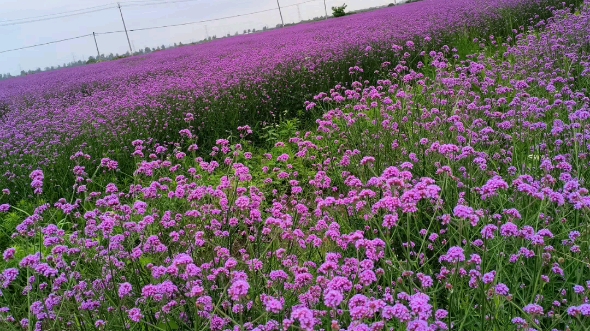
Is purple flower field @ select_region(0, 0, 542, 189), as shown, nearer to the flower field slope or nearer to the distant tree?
the flower field slope

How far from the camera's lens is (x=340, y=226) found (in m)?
2.96

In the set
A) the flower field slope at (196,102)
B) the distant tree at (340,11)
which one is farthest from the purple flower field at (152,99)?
the distant tree at (340,11)

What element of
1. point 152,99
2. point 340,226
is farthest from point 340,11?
point 340,226

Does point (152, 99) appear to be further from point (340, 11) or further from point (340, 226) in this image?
point (340, 11)

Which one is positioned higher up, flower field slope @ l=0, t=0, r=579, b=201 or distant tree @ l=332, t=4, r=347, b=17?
distant tree @ l=332, t=4, r=347, b=17

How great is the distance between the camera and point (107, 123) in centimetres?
618

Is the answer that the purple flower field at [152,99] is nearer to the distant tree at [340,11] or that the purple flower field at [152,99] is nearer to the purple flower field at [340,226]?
the purple flower field at [340,226]

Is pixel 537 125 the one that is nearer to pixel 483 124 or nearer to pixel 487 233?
pixel 483 124

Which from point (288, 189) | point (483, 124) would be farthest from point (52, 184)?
point (483, 124)

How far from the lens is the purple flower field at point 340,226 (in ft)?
5.82

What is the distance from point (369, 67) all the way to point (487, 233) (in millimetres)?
6298

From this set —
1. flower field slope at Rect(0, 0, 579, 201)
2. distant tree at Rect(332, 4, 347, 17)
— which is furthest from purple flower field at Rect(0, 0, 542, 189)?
distant tree at Rect(332, 4, 347, 17)

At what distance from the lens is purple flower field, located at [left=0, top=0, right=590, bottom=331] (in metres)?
1.77

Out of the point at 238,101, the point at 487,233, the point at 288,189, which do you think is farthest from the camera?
the point at 238,101
